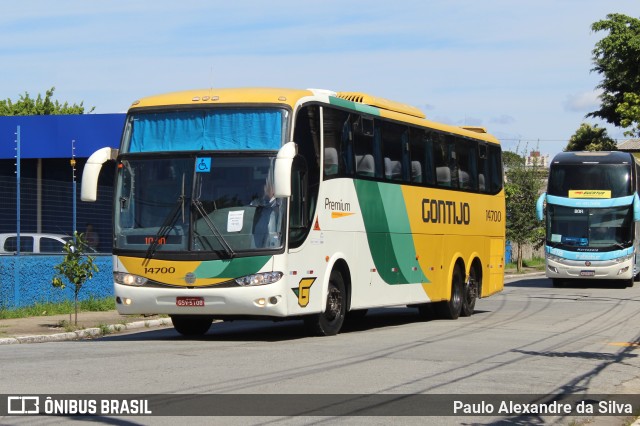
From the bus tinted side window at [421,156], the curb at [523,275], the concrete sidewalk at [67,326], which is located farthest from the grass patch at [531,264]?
Result: the concrete sidewalk at [67,326]

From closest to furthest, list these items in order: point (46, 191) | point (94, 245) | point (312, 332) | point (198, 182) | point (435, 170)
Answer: point (198, 182) → point (312, 332) → point (435, 170) → point (46, 191) → point (94, 245)

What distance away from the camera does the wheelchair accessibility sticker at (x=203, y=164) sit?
52.1 ft

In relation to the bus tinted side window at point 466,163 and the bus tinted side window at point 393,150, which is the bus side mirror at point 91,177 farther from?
the bus tinted side window at point 466,163

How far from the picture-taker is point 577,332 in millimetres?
19719

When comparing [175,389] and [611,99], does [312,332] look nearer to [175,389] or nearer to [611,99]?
[175,389]

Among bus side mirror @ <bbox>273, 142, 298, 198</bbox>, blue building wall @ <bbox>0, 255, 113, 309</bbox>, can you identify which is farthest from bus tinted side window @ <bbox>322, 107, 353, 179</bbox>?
blue building wall @ <bbox>0, 255, 113, 309</bbox>

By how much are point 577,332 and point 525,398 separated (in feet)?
29.4

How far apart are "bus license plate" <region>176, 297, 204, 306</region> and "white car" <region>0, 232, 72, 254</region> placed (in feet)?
25.2

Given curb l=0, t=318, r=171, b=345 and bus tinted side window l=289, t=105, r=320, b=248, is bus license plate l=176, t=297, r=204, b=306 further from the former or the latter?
curb l=0, t=318, r=171, b=345

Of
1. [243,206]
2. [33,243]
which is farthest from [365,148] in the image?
[33,243]

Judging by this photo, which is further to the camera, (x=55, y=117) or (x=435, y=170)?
(x=55, y=117)

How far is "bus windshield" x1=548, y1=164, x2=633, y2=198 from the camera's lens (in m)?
38.2

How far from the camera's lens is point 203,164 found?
52.3 ft

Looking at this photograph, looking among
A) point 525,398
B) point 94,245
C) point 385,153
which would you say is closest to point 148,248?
point 385,153
